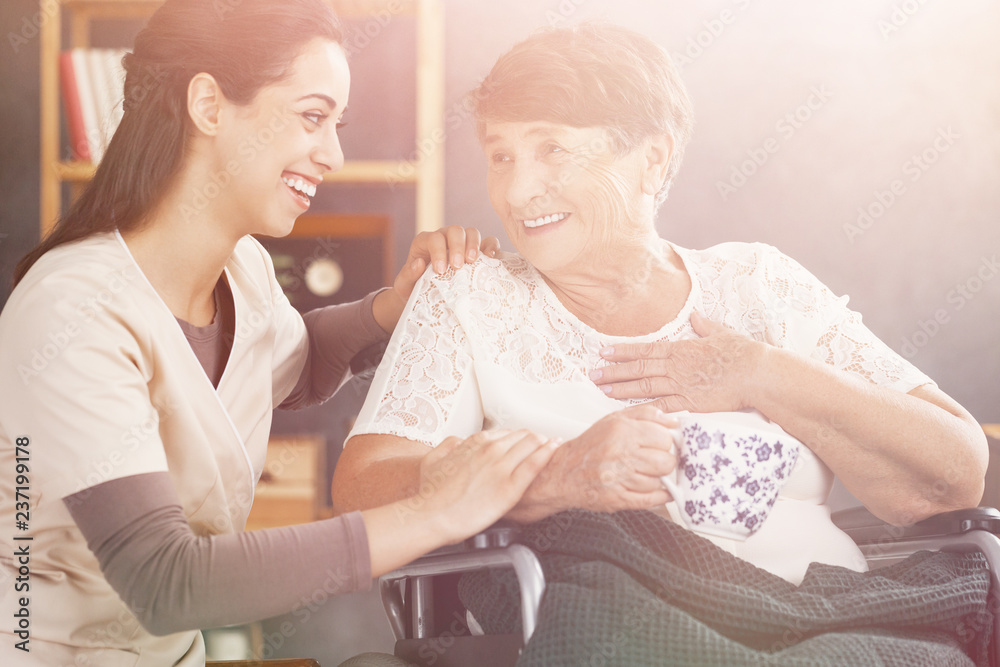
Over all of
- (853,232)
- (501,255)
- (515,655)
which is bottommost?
(515,655)

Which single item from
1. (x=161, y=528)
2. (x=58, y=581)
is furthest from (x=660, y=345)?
(x=58, y=581)

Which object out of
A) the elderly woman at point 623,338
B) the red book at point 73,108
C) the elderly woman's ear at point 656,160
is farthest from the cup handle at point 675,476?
the red book at point 73,108

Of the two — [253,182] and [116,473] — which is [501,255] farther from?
[116,473]

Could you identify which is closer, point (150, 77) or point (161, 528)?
point (161, 528)

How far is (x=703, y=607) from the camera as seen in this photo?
0.90m

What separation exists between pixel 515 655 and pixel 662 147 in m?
0.86

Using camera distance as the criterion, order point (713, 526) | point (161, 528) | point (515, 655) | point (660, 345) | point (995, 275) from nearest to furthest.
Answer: point (161, 528), point (713, 526), point (515, 655), point (660, 345), point (995, 275)

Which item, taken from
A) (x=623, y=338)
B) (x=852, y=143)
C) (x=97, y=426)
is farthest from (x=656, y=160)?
(x=852, y=143)

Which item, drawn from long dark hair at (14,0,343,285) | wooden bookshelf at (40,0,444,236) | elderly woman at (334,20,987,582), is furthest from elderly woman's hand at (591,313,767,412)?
wooden bookshelf at (40,0,444,236)

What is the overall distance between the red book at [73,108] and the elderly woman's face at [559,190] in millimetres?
1155

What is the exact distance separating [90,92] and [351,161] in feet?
2.06

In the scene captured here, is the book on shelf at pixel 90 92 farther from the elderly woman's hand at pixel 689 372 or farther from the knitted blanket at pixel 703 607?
the knitted blanket at pixel 703 607

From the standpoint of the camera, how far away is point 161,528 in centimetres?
82

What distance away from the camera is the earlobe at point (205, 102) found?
3.59 feet
